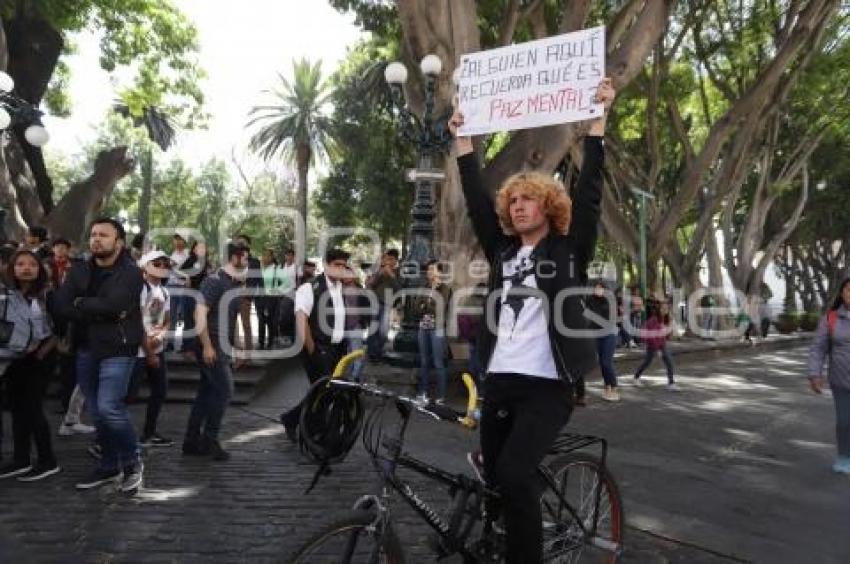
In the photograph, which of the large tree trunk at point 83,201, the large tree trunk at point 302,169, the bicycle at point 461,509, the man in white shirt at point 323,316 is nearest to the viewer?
the bicycle at point 461,509

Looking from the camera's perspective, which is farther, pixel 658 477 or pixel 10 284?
pixel 658 477

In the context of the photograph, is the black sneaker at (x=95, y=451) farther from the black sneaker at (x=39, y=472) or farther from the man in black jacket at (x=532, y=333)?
the man in black jacket at (x=532, y=333)

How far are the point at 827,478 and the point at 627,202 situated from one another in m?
19.1

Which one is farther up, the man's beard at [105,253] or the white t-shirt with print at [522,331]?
the man's beard at [105,253]

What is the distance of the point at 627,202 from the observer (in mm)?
24641

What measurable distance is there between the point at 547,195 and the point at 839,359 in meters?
4.62

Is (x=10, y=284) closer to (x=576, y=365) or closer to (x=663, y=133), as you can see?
(x=576, y=365)

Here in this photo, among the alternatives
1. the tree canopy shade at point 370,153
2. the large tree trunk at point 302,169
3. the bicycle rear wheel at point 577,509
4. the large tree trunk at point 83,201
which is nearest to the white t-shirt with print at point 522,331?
the bicycle rear wheel at point 577,509

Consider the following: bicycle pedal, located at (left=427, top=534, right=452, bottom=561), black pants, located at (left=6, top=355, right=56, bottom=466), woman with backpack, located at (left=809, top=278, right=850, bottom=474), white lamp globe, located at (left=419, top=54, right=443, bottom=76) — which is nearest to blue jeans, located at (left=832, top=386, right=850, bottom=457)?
woman with backpack, located at (left=809, top=278, right=850, bottom=474)

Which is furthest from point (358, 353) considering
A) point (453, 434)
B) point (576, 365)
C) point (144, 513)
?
point (453, 434)

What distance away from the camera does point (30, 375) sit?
5.34m

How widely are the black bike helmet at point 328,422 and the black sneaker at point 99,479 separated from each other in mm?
3046

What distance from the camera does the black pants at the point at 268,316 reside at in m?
12.4

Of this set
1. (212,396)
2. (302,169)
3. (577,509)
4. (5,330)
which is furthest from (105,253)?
(302,169)
